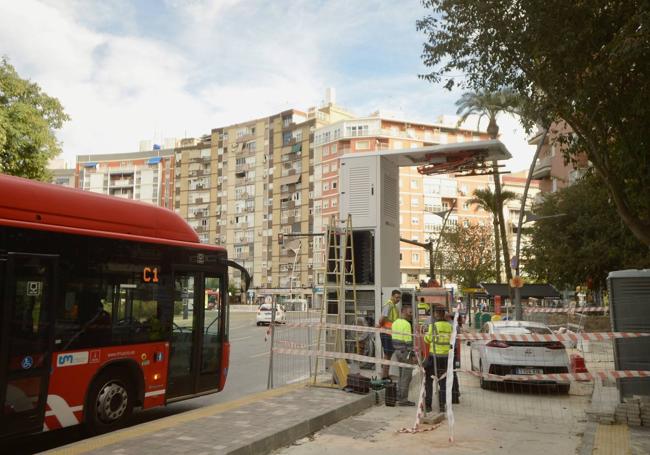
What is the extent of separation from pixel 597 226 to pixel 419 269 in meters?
49.4

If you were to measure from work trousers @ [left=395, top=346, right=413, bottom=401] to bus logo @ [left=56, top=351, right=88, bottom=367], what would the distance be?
5181 millimetres

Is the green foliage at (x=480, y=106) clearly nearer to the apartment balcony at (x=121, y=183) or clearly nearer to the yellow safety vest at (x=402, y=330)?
the yellow safety vest at (x=402, y=330)

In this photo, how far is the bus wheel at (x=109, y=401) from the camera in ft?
25.8

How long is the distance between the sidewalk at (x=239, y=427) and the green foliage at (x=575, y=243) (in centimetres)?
2450

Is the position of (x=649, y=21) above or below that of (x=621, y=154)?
above

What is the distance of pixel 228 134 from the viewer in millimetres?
99125

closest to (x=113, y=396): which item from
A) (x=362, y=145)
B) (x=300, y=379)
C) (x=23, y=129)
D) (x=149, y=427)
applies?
(x=149, y=427)

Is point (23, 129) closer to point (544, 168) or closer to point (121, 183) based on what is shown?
point (544, 168)

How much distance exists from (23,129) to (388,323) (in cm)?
1396

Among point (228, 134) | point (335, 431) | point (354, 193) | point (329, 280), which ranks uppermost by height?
point (228, 134)

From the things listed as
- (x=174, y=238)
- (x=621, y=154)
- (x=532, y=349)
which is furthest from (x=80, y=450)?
(x=621, y=154)

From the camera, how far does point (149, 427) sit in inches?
287

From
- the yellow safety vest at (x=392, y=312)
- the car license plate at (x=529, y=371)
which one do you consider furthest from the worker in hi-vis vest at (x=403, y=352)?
the car license plate at (x=529, y=371)

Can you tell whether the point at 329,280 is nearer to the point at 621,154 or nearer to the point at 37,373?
the point at 621,154
